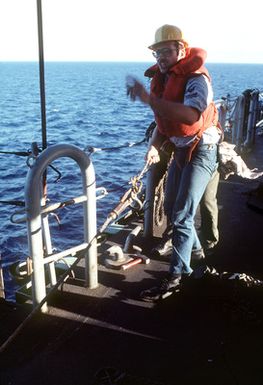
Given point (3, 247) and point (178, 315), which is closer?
point (178, 315)

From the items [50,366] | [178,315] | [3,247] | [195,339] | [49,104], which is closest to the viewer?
[50,366]

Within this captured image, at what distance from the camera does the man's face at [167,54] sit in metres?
3.42

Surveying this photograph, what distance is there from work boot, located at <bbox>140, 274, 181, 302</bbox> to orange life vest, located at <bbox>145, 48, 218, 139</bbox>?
1379mm

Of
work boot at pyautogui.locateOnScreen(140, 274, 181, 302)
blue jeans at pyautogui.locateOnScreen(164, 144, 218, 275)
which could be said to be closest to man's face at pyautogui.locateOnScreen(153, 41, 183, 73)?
blue jeans at pyautogui.locateOnScreen(164, 144, 218, 275)

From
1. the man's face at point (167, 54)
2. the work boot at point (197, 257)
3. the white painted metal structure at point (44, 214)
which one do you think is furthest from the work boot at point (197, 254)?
the man's face at point (167, 54)

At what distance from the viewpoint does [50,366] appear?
3.09 meters

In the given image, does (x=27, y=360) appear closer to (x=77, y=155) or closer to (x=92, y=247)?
(x=92, y=247)

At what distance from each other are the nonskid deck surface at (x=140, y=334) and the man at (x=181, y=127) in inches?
11.4

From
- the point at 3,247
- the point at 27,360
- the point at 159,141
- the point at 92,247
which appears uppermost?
the point at 159,141

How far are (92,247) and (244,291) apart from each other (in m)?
1.44

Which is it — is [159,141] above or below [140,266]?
above

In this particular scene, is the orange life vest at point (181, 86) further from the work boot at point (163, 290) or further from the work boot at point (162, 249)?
the work boot at point (162, 249)

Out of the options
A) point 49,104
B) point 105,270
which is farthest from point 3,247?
point 49,104

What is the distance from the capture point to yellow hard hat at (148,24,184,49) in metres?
3.35
